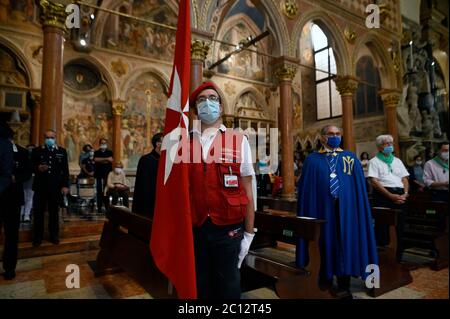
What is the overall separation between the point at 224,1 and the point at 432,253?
1000cm

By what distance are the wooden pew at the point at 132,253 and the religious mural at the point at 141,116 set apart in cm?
882

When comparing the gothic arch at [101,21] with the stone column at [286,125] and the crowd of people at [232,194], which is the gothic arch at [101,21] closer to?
the stone column at [286,125]

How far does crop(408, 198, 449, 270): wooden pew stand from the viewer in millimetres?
4125

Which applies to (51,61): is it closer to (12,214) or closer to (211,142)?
(12,214)

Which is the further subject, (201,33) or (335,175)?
(201,33)

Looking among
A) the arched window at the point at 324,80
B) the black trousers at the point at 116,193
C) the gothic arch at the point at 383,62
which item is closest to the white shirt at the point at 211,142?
the black trousers at the point at 116,193

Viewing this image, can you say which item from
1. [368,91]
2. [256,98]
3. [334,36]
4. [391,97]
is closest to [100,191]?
[334,36]

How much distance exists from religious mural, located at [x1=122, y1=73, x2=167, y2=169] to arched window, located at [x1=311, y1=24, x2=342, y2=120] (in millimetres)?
9413

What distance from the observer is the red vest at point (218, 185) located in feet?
5.68

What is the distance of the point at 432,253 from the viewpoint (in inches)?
187

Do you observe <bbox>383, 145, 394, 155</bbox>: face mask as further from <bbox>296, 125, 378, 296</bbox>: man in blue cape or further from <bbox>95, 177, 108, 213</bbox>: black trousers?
<bbox>95, 177, 108, 213</bbox>: black trousers

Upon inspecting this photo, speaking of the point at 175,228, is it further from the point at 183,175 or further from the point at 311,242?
the point at 311,242

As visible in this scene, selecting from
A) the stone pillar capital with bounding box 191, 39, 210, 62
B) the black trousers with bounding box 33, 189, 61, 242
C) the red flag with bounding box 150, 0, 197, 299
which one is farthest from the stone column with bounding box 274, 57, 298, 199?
the red flag with bounding box 150, 0, 197, 299
